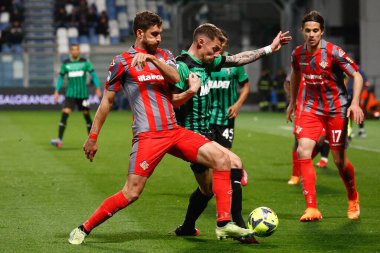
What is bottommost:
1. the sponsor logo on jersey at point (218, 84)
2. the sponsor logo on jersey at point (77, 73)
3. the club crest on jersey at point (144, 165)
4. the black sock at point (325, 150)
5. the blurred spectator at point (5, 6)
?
the black sock at point (325, 150)

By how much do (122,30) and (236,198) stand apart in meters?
36.4

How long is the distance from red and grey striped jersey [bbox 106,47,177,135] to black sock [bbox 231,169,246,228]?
818 millimetres

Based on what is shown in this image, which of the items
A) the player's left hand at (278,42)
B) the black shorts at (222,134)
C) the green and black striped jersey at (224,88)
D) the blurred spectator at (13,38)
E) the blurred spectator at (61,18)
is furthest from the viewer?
the blurred spectator at (61,18)

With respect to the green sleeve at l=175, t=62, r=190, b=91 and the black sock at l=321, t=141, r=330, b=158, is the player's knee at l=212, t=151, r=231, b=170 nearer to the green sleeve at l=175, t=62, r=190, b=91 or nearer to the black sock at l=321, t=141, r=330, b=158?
the green sleeve at l=175, t=62, r=190, b=91

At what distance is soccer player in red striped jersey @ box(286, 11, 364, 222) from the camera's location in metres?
9.78

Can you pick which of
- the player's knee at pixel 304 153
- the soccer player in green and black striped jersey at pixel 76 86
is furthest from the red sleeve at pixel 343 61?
the soccer player in green and black striped jersey at pixel 76 86

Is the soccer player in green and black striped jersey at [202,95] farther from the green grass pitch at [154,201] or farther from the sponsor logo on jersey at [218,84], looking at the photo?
the sponsor logo on jersey at [218,84]

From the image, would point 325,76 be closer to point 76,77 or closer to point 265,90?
point 76,77

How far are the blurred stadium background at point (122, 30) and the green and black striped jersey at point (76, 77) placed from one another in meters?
15.8

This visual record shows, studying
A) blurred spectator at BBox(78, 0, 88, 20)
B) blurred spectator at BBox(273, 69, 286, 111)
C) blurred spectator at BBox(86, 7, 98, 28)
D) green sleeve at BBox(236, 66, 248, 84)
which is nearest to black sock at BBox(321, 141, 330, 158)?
green sleeve at BBox(236, 66, 248, 84)

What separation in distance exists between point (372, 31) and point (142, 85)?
31278 millimetres

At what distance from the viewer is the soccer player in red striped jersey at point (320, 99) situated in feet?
32.1

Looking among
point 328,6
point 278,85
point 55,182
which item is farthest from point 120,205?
point 328,6

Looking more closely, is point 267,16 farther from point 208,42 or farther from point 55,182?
point 208,42
